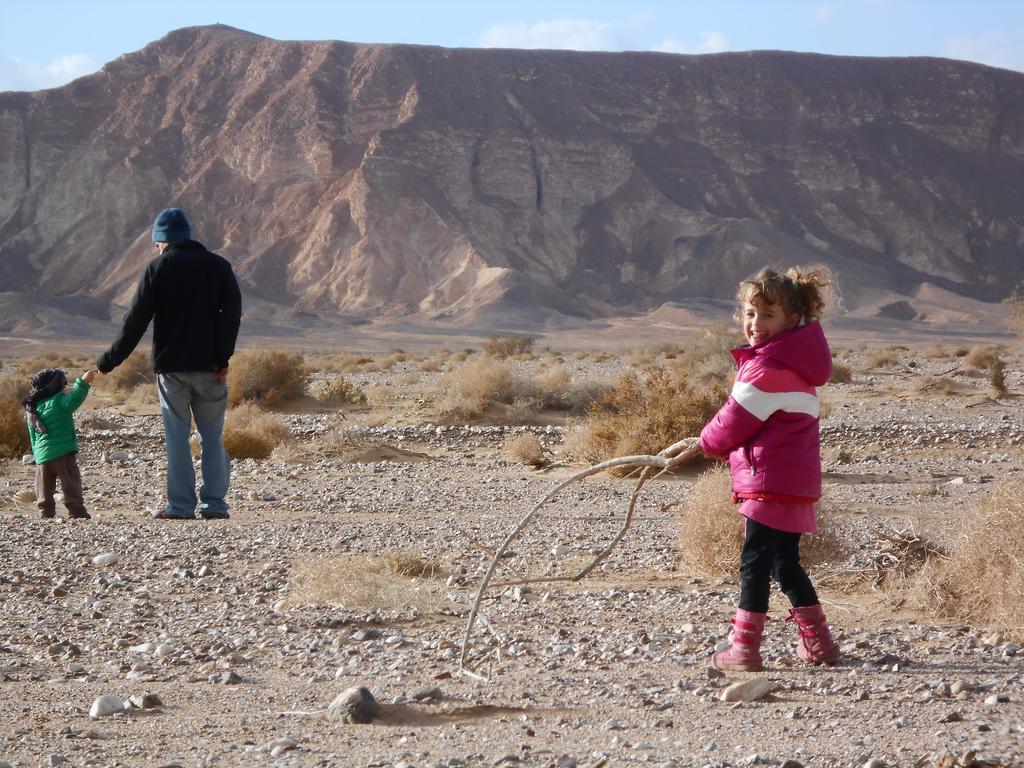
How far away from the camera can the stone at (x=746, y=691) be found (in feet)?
Answer: 13.8

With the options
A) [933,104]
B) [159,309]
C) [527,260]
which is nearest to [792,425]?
[159,309]

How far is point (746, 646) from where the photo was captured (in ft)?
15.2

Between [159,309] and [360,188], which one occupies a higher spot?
[360,188]

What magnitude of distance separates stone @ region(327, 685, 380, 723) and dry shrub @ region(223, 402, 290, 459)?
10.0m

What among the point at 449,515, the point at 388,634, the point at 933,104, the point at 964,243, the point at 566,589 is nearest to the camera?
the point at 388,634

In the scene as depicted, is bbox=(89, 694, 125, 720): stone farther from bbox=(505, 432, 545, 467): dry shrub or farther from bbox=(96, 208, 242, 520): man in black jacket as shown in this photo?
bbox=(505, 432, 545, 467): dry shrub

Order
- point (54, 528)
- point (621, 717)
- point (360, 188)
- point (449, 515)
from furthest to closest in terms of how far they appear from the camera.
A: point (360, 188), point (449, 515), point (54, 528), point (621, 717)

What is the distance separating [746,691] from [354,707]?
4.34ft

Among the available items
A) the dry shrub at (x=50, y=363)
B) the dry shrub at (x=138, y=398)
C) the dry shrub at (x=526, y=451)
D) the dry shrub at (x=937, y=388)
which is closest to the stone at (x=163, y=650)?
the dry shrub at (x=526, y=451)

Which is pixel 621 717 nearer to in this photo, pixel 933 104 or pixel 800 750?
pixel 800 750

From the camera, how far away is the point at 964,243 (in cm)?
8494

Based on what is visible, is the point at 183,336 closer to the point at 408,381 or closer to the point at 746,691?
the point at 746,691

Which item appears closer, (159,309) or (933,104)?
(159,309)

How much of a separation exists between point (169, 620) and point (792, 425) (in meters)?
3.00
